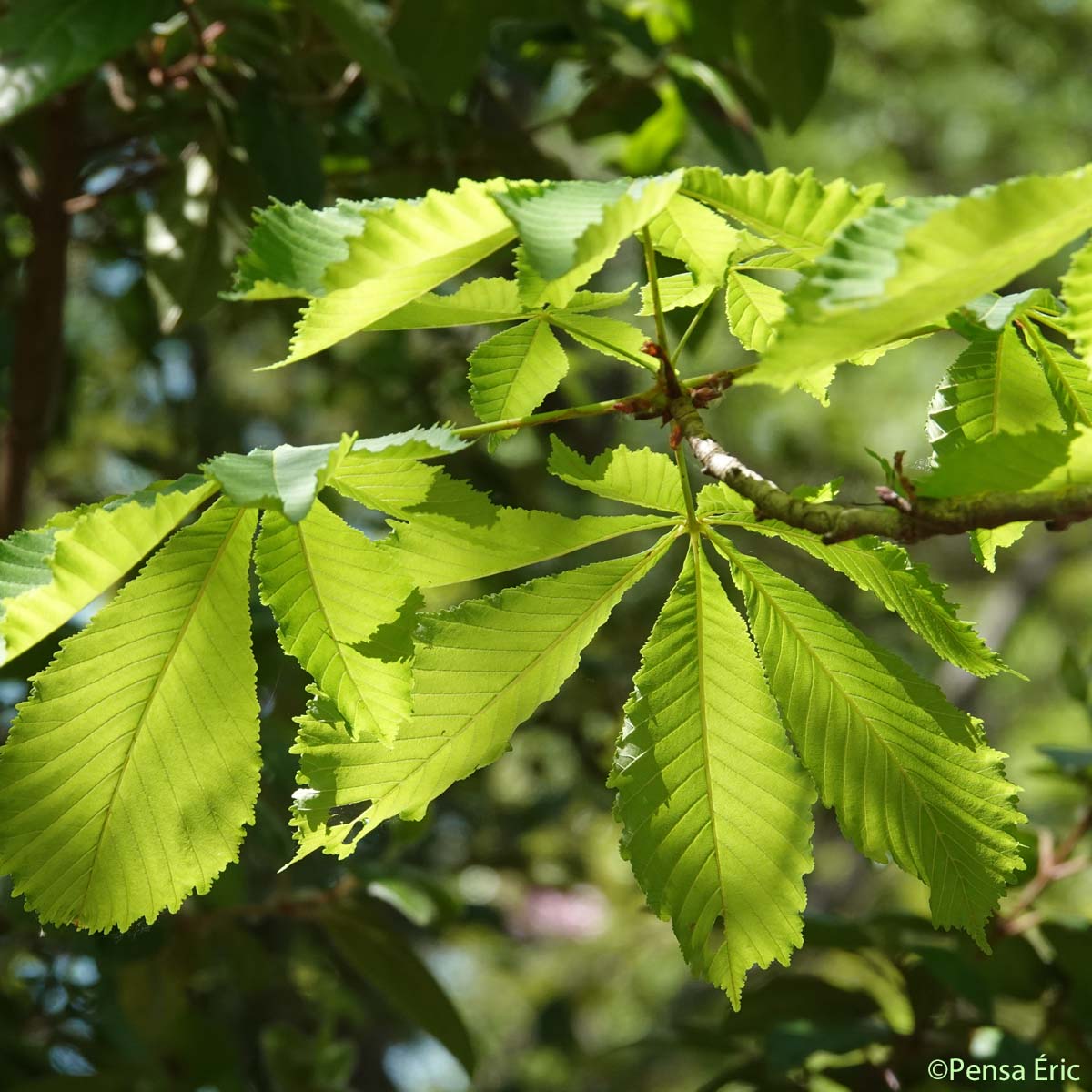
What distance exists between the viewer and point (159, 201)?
1256 millimetres

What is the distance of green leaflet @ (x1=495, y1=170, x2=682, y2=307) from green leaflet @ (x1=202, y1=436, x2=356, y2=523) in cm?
11

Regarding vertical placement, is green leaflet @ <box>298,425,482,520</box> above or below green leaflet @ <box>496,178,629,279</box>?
below

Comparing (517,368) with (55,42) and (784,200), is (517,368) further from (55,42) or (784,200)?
(55,42)


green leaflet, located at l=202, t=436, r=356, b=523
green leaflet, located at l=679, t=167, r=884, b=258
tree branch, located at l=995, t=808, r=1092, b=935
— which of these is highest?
green leaflet, located at l=679, t=167, r=884, b=258

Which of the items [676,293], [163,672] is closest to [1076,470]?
[676,293]

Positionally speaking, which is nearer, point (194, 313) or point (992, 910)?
point (992, 910)

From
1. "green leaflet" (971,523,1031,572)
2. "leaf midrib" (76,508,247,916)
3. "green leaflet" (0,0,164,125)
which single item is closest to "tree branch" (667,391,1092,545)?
"green leaflet" (971,523,1031,572)

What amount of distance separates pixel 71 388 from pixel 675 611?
1.51 meters

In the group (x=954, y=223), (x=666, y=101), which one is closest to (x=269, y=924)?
(x=666, y=101)

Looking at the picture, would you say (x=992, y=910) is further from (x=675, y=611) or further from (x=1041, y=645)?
(x=1041, y=645)

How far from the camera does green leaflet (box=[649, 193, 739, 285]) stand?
21.6 inches

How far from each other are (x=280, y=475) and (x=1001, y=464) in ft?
0.89

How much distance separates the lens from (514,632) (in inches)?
22.3

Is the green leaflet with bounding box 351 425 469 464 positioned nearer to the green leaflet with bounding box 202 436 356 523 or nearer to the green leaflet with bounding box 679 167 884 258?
the green leaflet with bounding box 202 436 356 523
